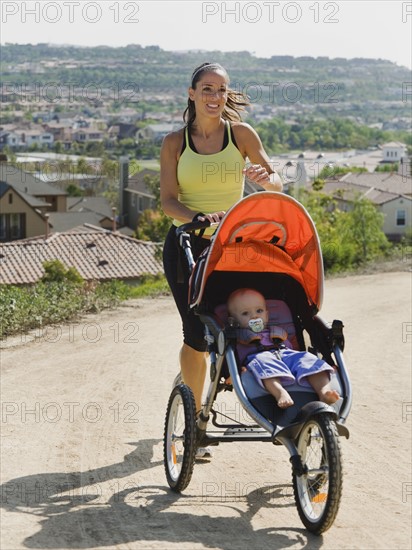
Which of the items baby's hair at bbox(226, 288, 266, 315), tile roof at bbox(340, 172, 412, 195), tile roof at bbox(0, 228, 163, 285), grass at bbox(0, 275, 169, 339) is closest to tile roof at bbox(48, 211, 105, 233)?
tile roof at bbox(0, 228, 163, 285)

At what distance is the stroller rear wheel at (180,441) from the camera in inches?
216

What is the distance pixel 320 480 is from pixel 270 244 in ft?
4.63

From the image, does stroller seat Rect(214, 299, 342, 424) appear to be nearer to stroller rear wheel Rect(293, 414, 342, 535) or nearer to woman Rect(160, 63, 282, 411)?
stroller rear wheel Rect(293, 414, 342, 535)

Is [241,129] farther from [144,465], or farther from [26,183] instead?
Answer: [26,183]

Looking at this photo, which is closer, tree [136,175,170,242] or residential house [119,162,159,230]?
tree [136,175,170,242]

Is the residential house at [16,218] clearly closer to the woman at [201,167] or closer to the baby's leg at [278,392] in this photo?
the woman at [201,167]

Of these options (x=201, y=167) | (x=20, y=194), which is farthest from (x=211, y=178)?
(x=20, y=194)

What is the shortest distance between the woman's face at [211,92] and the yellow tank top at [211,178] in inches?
6.7

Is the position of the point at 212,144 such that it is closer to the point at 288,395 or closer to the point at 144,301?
the point at 288,395

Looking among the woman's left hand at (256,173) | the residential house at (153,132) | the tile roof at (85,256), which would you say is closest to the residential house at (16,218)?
the tile roof at (85,256)

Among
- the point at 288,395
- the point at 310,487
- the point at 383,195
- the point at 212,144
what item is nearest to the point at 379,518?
the point at 310,487

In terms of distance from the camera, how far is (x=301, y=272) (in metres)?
5.87

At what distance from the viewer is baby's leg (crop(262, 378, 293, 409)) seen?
16.5 ft

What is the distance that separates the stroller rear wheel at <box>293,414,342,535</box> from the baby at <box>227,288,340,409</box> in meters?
0.20
